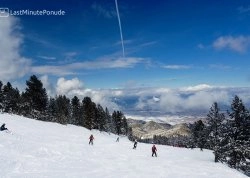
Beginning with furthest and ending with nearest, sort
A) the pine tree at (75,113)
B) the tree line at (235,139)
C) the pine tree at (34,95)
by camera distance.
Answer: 1. the pine tree at (75,113)
2. the pine tree at (34,95)
3. the tree line at (235,139)

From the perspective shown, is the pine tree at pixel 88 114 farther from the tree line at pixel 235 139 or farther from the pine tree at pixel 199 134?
the tree line at pixel 235 139

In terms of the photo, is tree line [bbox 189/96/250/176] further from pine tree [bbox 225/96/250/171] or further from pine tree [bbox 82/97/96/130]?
pine tree [bbox 82/97/96/130]

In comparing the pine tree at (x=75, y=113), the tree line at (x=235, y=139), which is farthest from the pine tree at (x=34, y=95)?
the tree line at (x=235, y=139)

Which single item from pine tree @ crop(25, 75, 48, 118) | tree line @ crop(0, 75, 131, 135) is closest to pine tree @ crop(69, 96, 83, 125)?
tree line @ crop(0, 75, 131, 135)

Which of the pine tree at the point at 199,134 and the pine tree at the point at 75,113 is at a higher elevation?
the pine tree at the point at 75,113

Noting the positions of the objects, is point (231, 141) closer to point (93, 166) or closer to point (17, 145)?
point (93, 166)

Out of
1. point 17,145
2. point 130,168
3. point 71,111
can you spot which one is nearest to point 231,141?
point 130,168

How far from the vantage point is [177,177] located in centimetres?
2519

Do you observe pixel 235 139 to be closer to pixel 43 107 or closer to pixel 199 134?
pixel 199 134

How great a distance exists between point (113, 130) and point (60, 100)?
2623cm

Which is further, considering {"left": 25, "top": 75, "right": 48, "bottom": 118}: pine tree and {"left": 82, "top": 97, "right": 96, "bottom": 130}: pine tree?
{"left": 82, "top": 97, "right": 96, "bottom": 130}: pine tree

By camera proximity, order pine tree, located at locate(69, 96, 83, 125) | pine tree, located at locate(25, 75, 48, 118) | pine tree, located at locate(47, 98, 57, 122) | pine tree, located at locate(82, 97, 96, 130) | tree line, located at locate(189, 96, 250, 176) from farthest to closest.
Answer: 1. pine tree, located at locate(69, 96, 83, 125)
2. pine tree, located at locate(82, 97, 96, 130)
3. pine tree, located at locate(47, 98, 57, 122)
4. pine tree, located at locate(25, 75, 48, 118)
5. tree line, located at locate(189, 96, 250, 176)

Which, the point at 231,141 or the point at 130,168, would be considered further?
the point at 231,141

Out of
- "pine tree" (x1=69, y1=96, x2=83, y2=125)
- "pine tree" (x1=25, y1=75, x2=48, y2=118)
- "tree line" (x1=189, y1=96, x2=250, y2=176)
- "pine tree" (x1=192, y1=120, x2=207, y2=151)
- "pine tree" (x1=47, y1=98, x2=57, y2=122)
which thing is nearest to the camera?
"tree line" (x1=189, y1=96, x2=250, y2=176)
